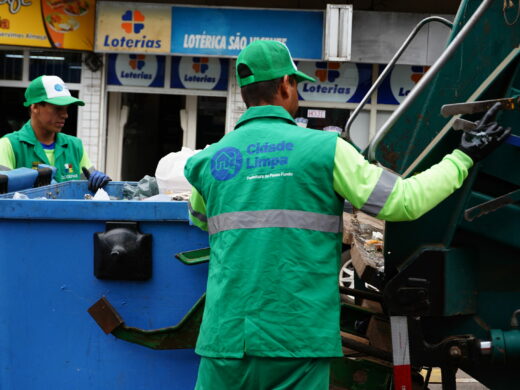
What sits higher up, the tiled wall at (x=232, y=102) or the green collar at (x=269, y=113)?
the tiled wall at (x=232, y=102)

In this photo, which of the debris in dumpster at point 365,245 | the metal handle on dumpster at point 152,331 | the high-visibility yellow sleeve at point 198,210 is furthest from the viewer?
the metal handle on dumpster at point 152,331

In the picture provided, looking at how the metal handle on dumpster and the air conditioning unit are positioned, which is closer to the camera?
the metal handle on dumpster

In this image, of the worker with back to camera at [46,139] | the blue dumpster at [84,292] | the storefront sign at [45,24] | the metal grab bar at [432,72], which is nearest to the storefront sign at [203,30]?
the storefront sign at [45,24]

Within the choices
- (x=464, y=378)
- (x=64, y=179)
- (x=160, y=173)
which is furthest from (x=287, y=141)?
(x=464, y=378)

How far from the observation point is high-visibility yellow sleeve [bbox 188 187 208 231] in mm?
2842

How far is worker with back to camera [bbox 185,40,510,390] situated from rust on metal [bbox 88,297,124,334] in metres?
0.73

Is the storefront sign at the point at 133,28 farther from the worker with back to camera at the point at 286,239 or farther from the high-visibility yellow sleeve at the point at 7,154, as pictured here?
the worker with back to camera at the point at 286,239

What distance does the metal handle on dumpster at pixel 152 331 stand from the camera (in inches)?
125

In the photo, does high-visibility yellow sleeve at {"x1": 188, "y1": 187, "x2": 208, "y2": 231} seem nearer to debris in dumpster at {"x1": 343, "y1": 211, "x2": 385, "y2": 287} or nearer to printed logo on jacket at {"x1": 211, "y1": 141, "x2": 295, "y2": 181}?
printed logo on jacket at {"x1": 211, "y1": 141, "x2": 295, "y2": 181}

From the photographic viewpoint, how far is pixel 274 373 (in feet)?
7.91

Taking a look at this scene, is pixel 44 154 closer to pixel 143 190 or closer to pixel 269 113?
pixel 143 190

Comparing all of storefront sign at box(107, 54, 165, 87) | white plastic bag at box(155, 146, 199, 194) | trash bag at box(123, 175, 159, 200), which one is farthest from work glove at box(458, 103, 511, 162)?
storefront sign at box(107, 54, 165, 87)

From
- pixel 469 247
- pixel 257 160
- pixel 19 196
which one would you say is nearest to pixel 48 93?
pixel 19 196

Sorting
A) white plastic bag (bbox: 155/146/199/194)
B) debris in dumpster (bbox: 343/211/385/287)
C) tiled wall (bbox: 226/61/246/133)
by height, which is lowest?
debris in dumpster (bbox: 343/211/385/287)
